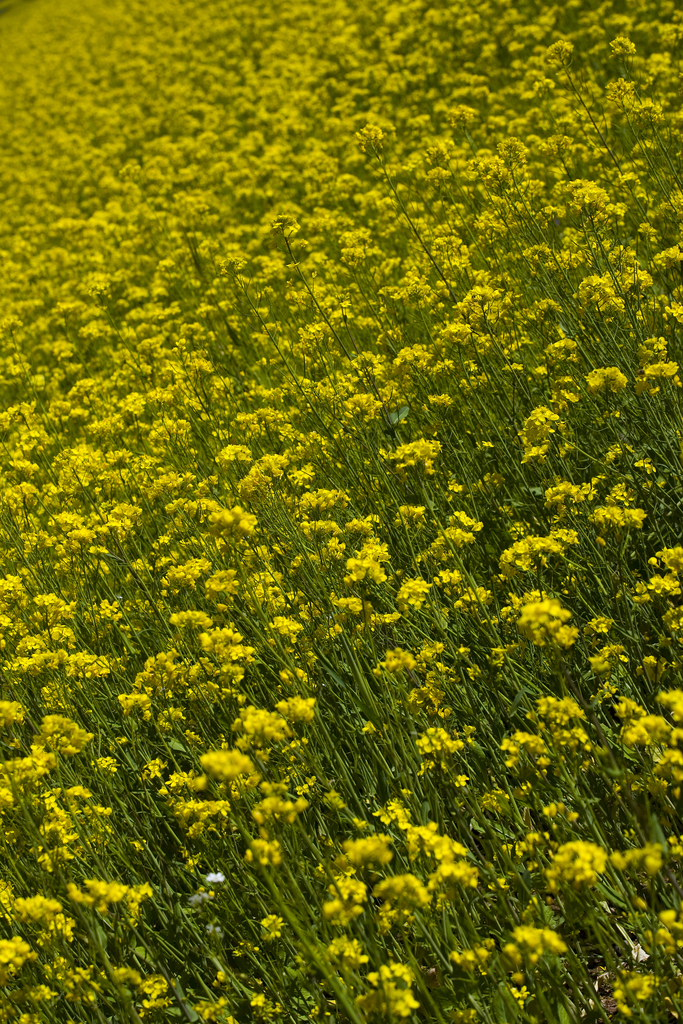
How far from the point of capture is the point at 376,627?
3.40 meters

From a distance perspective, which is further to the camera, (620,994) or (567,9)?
(567,9)

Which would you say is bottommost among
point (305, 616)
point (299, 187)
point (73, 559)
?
point (305, 616)

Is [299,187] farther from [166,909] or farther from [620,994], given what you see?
[620,994]

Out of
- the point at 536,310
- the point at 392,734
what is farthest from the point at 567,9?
the point at 392,734

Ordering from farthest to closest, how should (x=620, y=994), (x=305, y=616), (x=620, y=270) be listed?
(x=620, y=270) → (x=305, y=616) → (x=620, y=994)

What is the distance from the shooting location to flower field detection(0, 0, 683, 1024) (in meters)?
2.47

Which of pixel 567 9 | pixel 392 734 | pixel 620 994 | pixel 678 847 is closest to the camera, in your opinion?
pixel 620 994

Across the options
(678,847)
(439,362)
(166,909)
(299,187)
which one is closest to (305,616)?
(166,909)

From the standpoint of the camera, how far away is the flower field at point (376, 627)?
2.47m

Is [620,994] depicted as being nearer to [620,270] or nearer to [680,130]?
[620,270]

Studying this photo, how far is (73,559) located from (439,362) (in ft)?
7.30

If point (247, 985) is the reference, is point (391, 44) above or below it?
above

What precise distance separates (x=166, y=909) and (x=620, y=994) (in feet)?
5.61

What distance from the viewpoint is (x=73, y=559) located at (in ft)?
15.4
